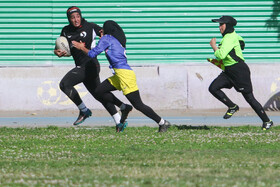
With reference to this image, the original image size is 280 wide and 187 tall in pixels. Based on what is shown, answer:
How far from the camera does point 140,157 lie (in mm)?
7707

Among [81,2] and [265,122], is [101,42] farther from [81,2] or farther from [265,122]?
[81,2]

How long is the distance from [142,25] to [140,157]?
408 inches

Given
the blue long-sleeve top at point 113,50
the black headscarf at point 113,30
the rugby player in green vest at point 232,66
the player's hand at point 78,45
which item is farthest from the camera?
the rugby player in green vest at point 232,66

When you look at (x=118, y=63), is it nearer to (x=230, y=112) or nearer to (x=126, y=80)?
(x=126, y=80)

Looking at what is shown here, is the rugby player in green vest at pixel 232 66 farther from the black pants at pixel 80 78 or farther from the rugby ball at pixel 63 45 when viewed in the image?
the rugby ball at pixel 63 45

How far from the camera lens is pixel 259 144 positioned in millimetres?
9070

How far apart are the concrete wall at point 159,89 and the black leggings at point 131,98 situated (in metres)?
5.70

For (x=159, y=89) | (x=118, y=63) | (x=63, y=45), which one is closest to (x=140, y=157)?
(x=118, y=63)

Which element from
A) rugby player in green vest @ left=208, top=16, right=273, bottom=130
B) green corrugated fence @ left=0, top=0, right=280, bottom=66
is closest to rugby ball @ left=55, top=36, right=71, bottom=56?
rugby player in green vest @ left=208, top=16, right=273, bottom=130

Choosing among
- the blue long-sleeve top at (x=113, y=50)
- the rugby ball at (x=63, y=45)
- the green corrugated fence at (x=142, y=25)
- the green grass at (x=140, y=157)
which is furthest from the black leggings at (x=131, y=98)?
the green corrugated fence at (x=142, y=25)

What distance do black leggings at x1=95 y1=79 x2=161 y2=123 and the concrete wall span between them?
224 inches

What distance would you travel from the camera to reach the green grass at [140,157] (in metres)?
6.03

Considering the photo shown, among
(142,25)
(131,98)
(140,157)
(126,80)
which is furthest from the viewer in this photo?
(142,25)

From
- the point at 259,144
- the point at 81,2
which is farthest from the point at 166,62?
the point at 259,144
